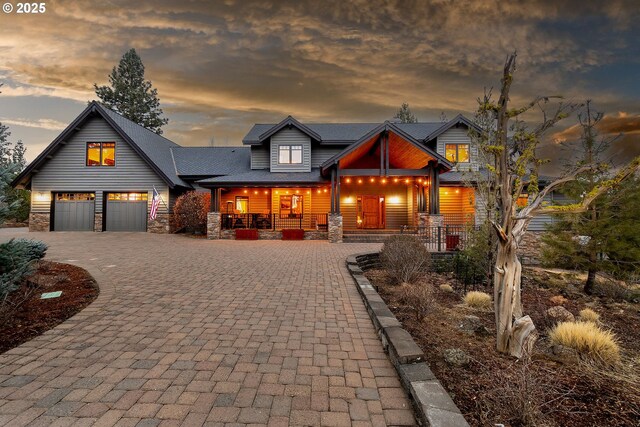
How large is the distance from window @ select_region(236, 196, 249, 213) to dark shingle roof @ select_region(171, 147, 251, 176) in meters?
2.09

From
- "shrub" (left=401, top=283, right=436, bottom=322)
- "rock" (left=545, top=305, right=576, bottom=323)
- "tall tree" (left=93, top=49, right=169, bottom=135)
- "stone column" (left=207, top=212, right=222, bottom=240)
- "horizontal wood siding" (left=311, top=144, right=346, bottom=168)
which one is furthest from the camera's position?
"tall tree" (left=93, top=49, right=169, bottom=135)

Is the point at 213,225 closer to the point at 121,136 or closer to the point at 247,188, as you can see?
the point at 247,188

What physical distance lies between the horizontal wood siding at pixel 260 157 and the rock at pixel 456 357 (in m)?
18.6

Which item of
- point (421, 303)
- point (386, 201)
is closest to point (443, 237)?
point (386, 201)

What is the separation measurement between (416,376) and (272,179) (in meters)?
15.6

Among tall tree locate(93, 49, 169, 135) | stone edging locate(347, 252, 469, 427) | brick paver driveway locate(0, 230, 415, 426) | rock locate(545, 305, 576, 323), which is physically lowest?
rock locate(545, 305, 576, 323)

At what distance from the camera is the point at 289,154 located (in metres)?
19.0

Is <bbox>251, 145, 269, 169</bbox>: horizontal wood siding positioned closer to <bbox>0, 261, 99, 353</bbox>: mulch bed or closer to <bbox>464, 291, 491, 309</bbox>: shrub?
<bbox>0, 261, 99, 353</bbox>: mulch bed

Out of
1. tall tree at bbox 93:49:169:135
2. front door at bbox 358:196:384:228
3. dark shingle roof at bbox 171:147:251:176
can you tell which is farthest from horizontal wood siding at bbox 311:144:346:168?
tall tree at bbox 93:49:169:135

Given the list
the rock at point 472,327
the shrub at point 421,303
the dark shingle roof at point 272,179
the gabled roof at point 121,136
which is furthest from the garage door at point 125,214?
the rock at point 472,327

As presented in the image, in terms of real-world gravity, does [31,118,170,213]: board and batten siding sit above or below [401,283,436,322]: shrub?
above

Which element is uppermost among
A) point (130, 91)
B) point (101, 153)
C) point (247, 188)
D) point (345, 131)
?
point (130, 91)

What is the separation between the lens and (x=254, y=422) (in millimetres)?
2129

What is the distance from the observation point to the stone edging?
6.57 feet
